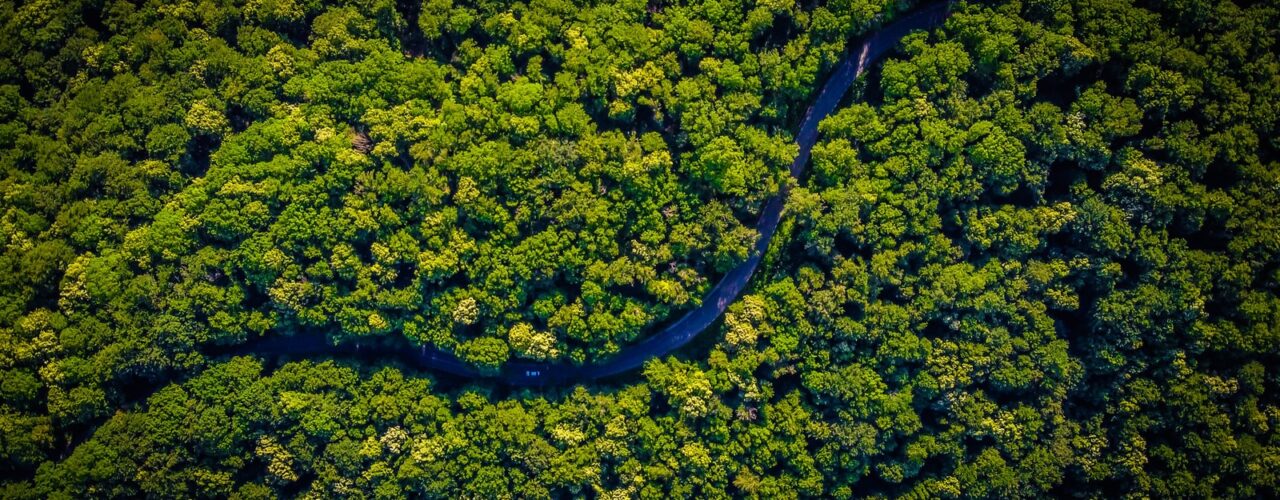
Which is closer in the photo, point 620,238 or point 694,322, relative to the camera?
point 620,238

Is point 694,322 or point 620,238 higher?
point 620,238

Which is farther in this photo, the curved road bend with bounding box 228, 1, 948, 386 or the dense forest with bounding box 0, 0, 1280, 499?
the curved road bend with bounding box 228, 1, 948, 386

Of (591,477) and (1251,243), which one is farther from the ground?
(1251,243)

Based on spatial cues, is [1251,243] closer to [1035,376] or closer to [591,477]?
[1035,376]

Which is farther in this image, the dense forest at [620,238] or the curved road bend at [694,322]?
the curved road bend at [694,322]

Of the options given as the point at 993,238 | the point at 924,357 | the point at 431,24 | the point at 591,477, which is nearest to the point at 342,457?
the point at 591,477
